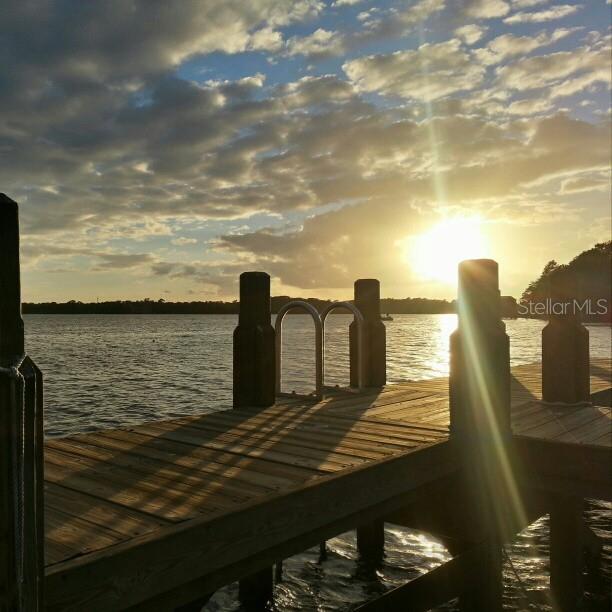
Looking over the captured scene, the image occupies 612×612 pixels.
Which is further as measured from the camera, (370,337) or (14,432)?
(370,337)

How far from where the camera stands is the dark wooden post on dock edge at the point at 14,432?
7.36ft

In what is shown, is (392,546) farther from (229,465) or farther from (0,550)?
(0,550)

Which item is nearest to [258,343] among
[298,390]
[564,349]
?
[564,349]

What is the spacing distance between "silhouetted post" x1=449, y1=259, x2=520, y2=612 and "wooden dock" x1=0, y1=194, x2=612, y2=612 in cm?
1

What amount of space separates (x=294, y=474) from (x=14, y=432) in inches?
101

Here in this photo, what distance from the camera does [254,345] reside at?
7293mm

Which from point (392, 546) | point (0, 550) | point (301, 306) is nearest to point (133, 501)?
point (0, 550)

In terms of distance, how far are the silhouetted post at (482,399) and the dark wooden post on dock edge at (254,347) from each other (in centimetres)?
229

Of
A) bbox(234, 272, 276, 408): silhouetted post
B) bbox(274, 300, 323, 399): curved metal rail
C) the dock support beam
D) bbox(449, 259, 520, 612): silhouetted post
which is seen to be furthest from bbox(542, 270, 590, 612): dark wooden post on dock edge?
bbox(234, 272, 276, 408): silhouetted post

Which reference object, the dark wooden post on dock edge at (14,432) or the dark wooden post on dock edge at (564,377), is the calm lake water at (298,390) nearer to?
the dark wooden post on dock edge at (564,377)

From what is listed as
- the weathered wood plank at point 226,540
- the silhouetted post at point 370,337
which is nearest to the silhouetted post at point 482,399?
the weathered wood plank at point 226,540

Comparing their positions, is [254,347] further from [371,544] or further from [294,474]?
[371,544]

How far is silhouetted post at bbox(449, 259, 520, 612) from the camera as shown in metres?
5.95

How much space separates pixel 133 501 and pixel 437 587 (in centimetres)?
344
